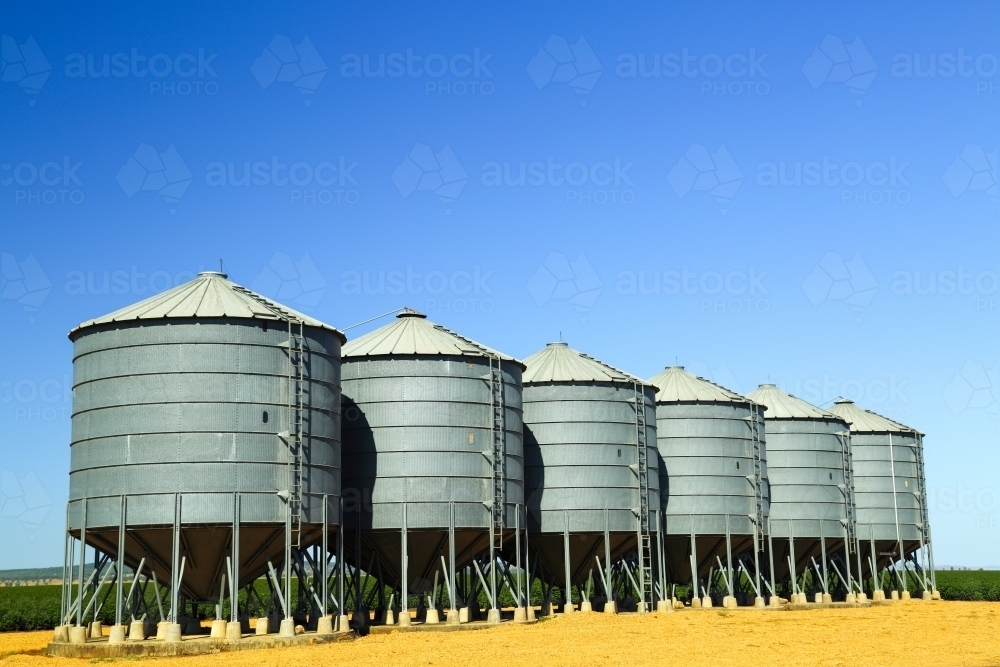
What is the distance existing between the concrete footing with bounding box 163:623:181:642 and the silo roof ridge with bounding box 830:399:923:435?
149ft

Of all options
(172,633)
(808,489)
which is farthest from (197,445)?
(808,489)

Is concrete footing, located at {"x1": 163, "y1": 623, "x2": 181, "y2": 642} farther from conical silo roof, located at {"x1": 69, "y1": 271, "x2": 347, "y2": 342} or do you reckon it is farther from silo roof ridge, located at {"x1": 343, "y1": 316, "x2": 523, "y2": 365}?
silo roof ridge, located at {"x1": 343, "y1": 316, "x2": 523, "y2": 365}

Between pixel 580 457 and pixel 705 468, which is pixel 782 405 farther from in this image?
pixel 580 457

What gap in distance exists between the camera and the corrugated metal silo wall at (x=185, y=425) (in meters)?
37.1

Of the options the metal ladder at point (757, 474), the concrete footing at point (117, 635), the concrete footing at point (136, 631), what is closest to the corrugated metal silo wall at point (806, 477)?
the metal ladder at point (757, 474)

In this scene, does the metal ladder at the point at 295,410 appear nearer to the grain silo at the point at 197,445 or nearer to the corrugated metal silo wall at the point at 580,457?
the grain silo at the point at 197,445

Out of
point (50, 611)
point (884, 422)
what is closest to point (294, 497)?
point (50, 611)

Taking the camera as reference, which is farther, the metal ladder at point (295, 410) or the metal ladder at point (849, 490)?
the metal ladder at point (849, 490)

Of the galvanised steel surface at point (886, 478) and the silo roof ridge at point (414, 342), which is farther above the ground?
the silo roof ridge at point (414, 342)

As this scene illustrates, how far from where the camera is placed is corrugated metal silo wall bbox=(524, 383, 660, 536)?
5162 cm

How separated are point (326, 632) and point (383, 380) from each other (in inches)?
391

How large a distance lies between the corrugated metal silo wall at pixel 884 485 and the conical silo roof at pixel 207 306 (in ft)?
130

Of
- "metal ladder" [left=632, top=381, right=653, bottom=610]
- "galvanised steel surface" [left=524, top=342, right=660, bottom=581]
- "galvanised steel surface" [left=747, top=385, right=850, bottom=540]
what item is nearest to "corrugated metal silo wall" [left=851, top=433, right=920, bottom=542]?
"galvanised steel surface" [left=747, top=385, right=850, bottom=540]

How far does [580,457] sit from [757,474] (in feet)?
40.6
